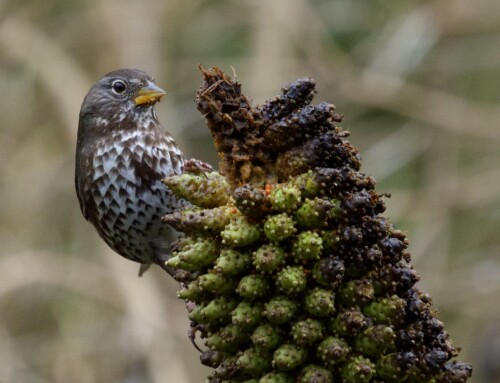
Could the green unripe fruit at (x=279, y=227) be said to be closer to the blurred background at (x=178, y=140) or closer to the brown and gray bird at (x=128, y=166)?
the brown and gray bird at (x=128, y=166)

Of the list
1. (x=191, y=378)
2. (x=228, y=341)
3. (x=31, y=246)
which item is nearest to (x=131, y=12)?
(x=31, y=246)

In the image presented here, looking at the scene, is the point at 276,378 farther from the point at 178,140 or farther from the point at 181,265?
the point at 178,140

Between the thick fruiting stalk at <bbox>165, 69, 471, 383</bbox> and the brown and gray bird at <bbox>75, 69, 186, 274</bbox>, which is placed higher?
the brown and gray bird at <bbox>75, 69, 186, 274</bbox>

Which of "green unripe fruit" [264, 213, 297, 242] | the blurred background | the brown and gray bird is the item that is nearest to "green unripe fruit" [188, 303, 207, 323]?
"green unripe fruit" [264, 213, 297, 242]

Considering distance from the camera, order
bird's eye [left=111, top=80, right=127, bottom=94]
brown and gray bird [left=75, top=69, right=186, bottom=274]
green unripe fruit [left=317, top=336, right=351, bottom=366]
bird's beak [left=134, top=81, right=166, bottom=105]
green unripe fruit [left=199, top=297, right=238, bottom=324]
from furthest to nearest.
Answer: bird's eye [left=111, top=80, right=127, bottom=94] < bird's beak [left=134, top=81, right=166, bottom=105] < brown and gray bird [left=75, top=69, right=186, bottom=274] < green unripe fruit [left=199, top=297, right=238, bottom=324] < green unripe fruit [left=317, top=336, right=351, bottom=366]

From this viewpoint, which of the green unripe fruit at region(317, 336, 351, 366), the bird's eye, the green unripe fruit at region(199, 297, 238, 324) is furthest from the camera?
the bird's eye

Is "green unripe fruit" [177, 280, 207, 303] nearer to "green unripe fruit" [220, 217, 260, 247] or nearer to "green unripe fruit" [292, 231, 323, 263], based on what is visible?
"green unripe fruit" [220, 217, 260, 247]

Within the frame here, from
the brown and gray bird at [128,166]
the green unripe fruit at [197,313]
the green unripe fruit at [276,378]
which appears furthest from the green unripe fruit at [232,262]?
the brown and gray bird at [128,166]

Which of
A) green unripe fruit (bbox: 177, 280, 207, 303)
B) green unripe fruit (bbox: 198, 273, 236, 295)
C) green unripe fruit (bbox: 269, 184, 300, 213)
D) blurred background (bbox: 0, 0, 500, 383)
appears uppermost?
blurred background (bbox: 0, 0, 500, 383)
